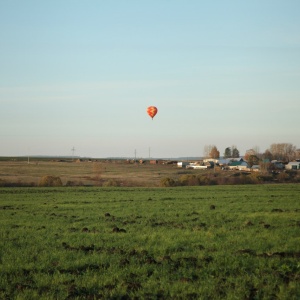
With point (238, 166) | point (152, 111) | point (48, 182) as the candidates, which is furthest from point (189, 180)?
point (238, 166)

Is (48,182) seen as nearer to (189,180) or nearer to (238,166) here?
(189,180)

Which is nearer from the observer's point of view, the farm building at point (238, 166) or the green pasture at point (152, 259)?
the green pasture at point (152, 259)

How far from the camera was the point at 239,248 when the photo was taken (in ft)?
41.3

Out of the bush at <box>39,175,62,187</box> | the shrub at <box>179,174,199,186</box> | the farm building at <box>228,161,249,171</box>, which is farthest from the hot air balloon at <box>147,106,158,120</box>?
the farm building at <box>228,161,249,171</box>

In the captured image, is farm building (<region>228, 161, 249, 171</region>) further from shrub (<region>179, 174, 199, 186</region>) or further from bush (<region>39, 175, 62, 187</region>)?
bush (<region>39, 175, 62, 187</region>)

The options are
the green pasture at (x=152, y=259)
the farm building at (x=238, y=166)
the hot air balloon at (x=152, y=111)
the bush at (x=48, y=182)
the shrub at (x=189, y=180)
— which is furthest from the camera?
the farm building at (x=238, y=166)

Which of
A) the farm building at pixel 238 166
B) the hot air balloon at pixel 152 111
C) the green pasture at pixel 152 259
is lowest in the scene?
the green pasture at pixel 152 259

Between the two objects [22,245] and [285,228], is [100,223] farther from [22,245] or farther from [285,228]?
[285,228]

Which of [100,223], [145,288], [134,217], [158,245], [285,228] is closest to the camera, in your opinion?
[145,288]

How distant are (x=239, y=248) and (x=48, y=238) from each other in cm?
692

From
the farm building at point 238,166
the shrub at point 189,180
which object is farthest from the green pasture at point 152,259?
the farm building at point 238,166

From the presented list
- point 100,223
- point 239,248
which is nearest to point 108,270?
point 239,248

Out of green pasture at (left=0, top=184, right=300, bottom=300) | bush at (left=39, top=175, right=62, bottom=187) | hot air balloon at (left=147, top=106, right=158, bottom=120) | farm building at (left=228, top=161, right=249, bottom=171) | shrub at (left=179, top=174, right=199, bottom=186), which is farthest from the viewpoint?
farm building at (left=228, top=161, right=249, bottom=171)

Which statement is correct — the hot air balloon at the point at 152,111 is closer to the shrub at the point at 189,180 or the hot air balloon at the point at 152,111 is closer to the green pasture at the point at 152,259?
the shrub at the point at 189,180
